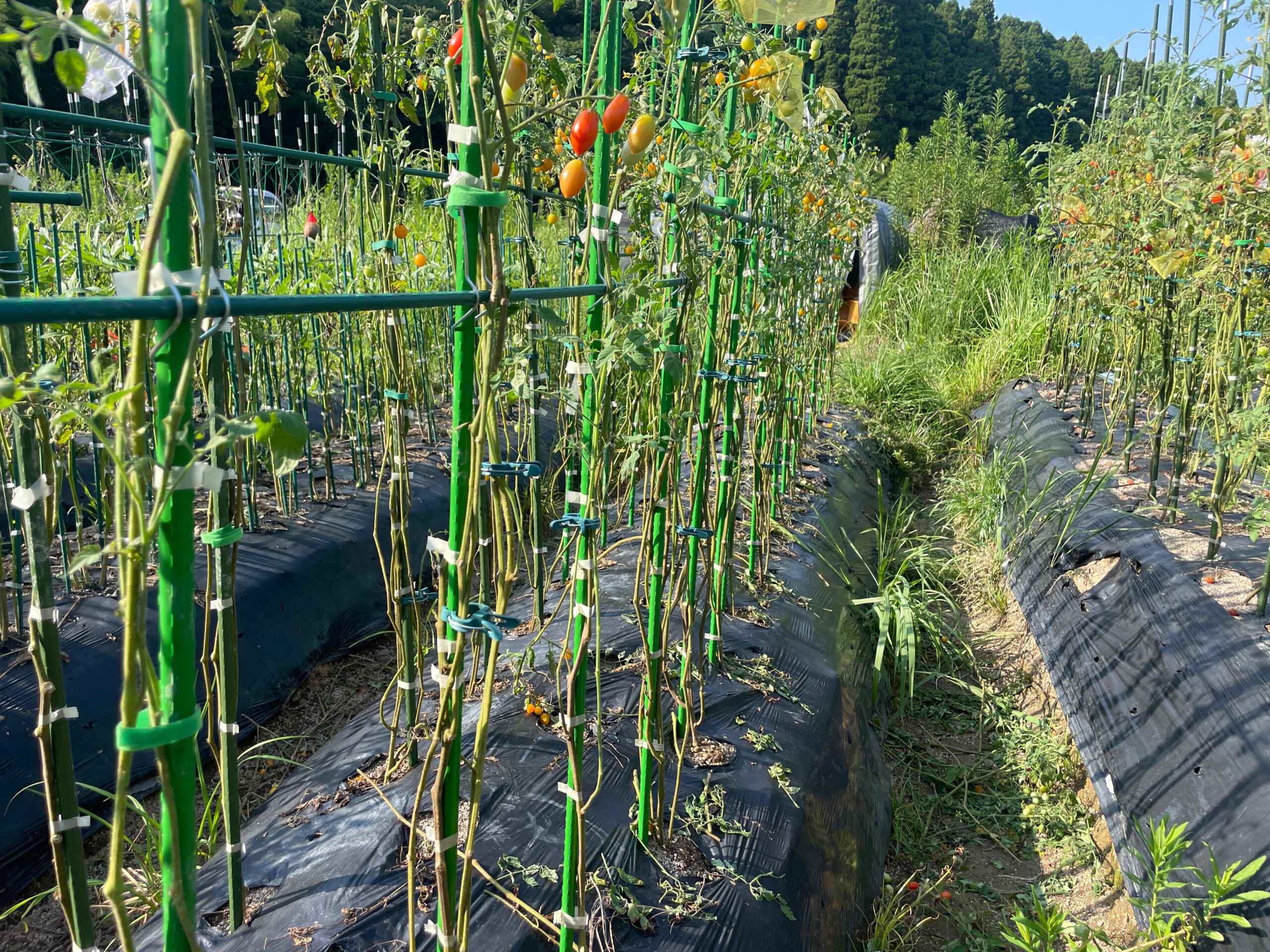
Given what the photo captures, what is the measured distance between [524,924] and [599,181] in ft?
3.77

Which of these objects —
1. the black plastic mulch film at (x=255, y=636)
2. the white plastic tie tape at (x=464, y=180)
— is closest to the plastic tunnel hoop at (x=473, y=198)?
the white plastic tie tape at (x=464, y=180)

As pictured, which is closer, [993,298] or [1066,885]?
[1066,885]

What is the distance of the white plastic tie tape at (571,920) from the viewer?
1.28 m

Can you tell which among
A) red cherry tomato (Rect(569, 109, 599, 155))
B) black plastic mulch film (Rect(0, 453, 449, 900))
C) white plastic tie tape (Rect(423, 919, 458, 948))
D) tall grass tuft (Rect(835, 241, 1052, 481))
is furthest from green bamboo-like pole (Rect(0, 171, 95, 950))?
tall grass tuft (Rect(835, 241, 1052, 481))

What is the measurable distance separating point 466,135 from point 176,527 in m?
0.47

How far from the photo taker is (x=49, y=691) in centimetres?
111

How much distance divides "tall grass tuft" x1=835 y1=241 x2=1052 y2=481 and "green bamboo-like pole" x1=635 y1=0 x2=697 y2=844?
12.2 ft

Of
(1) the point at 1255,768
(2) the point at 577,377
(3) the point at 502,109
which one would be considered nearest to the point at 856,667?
(1) the point at 1255,768

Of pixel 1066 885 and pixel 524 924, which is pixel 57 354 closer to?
pixel 524 924

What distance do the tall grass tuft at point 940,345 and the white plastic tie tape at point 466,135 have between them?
4520 mm

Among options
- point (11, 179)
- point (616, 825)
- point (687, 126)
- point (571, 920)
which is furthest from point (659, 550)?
point (11, 179)

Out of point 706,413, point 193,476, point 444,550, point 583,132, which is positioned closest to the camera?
point 193,476

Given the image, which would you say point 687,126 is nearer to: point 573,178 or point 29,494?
point 573,178

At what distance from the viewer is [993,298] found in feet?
24.5
